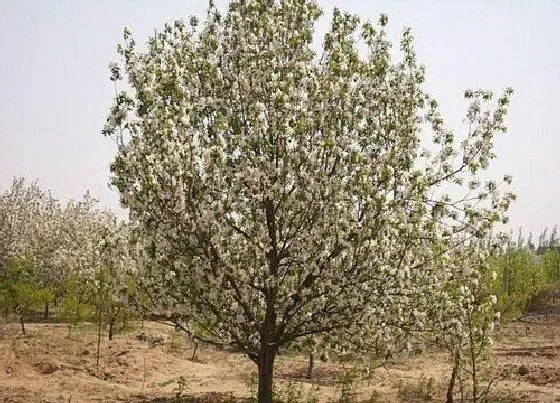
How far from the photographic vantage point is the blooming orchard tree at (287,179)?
11727 mm

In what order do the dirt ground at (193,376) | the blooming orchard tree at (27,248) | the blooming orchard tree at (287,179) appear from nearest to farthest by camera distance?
the blooming orchard tree at (287,179) → the dirt ground at (193,376) → the blooming orchard tree at (27,248)

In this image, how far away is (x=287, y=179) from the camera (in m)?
12.3

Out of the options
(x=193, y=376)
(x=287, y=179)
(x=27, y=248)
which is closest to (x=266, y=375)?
(x=287, y=179)

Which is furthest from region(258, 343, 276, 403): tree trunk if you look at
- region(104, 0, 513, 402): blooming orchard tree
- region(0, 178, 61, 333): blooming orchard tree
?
region(0, 178, 61, 333): blooming orchard tree

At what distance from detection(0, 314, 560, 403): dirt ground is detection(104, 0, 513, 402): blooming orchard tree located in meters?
5.25

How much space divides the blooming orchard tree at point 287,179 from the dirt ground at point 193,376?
→ 207 inches

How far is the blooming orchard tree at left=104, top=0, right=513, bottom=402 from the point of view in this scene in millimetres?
11727

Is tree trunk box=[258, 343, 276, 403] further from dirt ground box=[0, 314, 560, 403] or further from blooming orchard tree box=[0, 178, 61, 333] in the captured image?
blooming orchard tree box=[0, 178, 61, 333]

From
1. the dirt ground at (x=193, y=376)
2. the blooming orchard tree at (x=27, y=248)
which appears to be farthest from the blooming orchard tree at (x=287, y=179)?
the blooming orchard tree at (x=27, y=248)

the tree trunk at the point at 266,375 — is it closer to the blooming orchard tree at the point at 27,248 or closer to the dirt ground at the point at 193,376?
the dirt ground at the point at 193,376

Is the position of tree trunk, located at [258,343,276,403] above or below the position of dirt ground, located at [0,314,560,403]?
above

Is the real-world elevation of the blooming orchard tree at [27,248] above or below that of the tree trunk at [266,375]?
above

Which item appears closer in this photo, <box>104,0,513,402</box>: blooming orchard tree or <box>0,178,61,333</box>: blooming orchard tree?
<box>104,0,513,402</box>: blooming orchard tree

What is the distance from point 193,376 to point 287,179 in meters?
17.9
